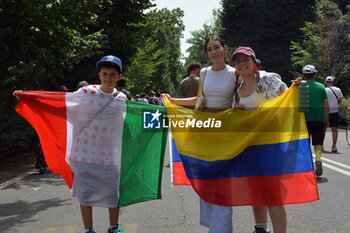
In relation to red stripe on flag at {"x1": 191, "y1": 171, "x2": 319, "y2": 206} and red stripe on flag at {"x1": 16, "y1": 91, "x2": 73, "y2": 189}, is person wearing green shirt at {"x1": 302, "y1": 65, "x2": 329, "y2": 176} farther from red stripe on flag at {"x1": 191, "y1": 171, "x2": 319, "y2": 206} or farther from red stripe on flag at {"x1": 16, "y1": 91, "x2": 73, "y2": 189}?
red stripe on flag at {"x1": 16, "y1": 91, "x2": 73, "y2": 189}

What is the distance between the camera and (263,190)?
10.9ft

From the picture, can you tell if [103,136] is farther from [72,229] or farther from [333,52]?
[333,52]

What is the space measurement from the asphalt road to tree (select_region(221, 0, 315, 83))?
110 ft

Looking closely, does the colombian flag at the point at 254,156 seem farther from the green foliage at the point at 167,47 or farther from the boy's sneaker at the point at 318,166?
the green foliage at the point at 167,47

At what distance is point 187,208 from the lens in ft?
17.2

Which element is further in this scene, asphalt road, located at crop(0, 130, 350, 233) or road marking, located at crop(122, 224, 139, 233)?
asphalt road, located at crop(0, 130, 350, 233)

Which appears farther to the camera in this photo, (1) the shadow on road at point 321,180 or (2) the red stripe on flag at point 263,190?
(1) the shadow on road at point 321,180

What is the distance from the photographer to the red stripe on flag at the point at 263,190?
3.30m

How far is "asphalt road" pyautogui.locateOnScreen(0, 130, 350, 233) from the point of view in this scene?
173 inches

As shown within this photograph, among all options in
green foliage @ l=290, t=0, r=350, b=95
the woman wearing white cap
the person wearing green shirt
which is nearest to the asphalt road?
the person wearing green shirt

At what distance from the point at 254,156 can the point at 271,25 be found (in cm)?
3863

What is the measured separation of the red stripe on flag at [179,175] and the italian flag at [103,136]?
0.57 ft

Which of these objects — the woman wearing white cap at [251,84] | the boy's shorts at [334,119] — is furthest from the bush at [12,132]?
the boy's shorts at [334,119]

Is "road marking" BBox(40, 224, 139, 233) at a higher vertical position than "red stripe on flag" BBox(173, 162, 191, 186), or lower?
lower
